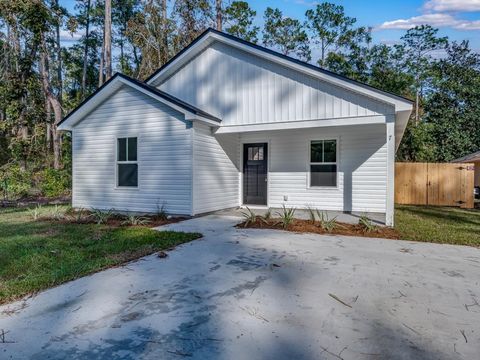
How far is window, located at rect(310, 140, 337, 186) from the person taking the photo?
1027cm

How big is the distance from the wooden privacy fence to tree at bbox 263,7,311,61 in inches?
581

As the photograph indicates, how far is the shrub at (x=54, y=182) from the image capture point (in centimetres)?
1562

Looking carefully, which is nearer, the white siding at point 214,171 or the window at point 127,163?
the white siding at point 214,171

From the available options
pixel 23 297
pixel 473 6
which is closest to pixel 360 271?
pixel 23 297

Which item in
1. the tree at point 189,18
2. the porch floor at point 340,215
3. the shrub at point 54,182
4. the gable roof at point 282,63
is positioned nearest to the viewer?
the gable roof at point 282,63

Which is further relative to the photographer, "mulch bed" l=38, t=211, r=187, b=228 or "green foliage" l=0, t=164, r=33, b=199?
"green foliage" l=0, t=164, r=33, b=199

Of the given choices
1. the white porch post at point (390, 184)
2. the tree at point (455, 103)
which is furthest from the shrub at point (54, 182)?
the tree at point (455, 103)

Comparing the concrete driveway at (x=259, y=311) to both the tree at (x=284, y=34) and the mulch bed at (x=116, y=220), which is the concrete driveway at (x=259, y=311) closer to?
the mulch bed at (x=116, y=220)

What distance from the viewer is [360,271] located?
13.8 ft

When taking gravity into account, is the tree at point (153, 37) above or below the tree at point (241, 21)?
below

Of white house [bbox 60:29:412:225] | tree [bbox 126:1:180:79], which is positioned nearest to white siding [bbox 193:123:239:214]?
white house [bbox 60:29:412:225]

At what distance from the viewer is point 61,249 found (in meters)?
5.22

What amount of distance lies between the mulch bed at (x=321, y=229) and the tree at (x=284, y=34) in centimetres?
2076

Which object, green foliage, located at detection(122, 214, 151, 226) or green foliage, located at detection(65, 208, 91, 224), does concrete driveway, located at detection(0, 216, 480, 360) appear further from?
green foliage, located at detection(65, 208, 91, 224)
